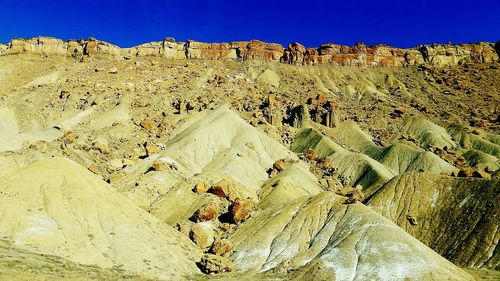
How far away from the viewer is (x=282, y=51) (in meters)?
185

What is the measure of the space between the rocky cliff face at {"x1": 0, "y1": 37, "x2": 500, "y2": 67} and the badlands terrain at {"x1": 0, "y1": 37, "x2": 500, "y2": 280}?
0.69 meters

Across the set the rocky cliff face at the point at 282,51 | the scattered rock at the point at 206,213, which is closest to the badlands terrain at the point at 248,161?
the scattered rock at the point at 206,213

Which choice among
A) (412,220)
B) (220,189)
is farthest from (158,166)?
(412,220)

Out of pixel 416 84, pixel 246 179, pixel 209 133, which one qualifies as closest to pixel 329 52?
pixel 416 84

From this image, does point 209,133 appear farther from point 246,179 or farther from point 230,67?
point 230,67

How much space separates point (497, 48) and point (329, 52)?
6613 cm

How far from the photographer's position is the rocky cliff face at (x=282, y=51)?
557 ft

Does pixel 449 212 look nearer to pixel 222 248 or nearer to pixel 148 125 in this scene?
pixel 222 248

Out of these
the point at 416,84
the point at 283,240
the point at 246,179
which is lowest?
the point at 283,240

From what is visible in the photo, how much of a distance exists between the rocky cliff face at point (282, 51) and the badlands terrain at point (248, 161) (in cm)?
69

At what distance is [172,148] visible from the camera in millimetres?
95250

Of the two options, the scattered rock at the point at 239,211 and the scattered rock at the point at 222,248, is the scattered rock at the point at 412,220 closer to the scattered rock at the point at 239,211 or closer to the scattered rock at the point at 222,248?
the scattered rock at the point at 239,211

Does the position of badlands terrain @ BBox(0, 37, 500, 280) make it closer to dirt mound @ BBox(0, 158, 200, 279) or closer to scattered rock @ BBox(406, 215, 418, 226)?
dirt mound @ BBox(0, 158, 200, 279)

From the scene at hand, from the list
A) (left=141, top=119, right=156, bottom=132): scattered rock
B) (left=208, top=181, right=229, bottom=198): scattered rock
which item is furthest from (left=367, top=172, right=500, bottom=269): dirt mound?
(left=141, top=119, right=156, bottom=132): scattered rock
